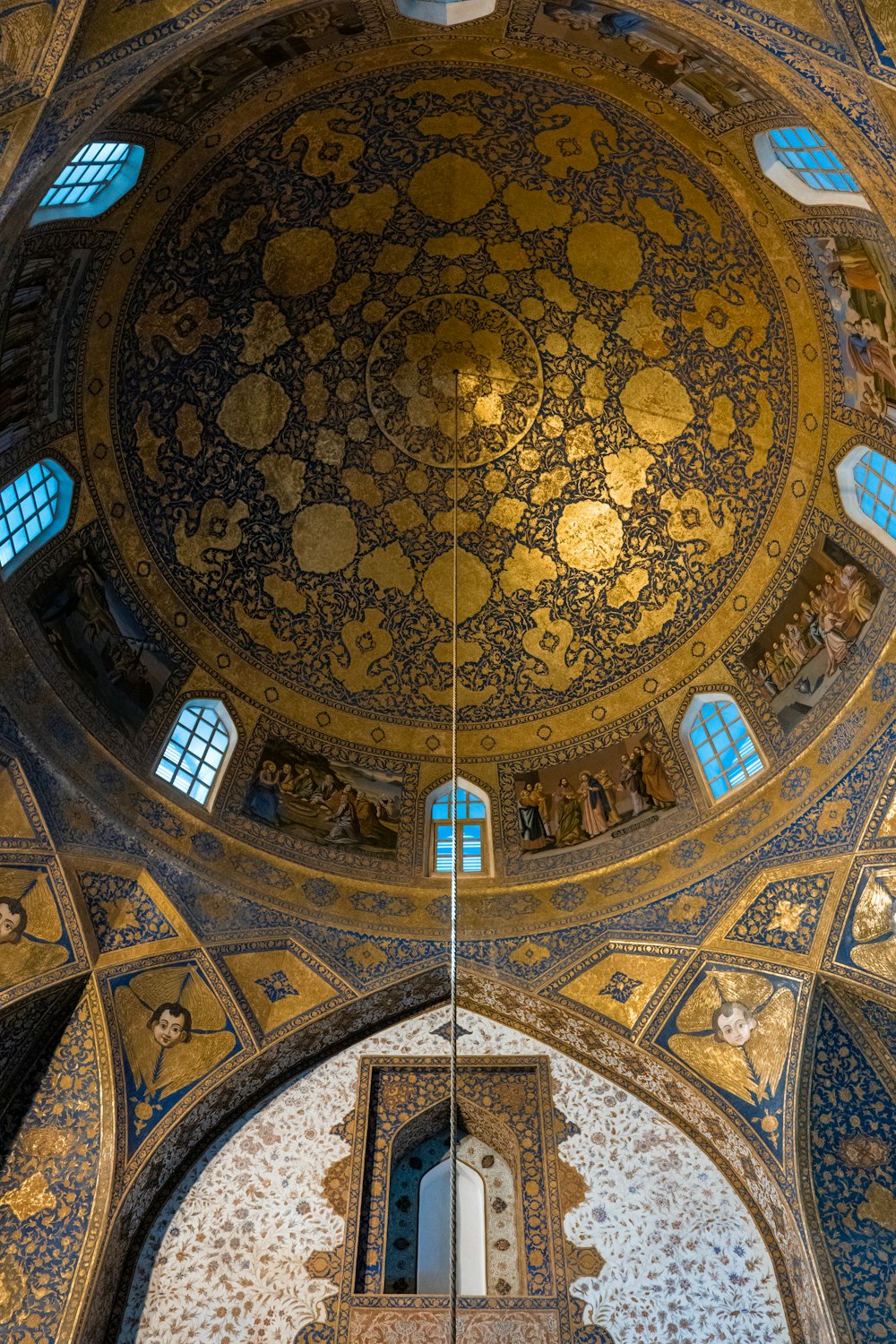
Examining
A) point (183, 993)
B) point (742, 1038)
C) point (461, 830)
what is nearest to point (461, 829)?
point (461, 830)

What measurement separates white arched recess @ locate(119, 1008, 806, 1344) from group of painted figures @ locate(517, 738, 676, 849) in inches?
103

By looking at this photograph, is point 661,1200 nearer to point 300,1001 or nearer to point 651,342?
point 300,1001

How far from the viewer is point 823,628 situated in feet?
46.7

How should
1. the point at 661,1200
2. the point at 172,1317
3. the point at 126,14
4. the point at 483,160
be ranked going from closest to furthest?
1. the point at 126,14
2. the point at 172,1317
3. the point at 661,1200
4. the point at 483,160

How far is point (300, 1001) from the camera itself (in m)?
14.0

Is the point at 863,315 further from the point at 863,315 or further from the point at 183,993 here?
the point at 183,993

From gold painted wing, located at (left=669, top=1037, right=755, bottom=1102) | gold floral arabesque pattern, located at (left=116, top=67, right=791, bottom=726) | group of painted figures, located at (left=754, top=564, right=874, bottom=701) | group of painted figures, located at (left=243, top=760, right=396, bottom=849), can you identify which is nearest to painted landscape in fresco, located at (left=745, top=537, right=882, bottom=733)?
group of painted figures, located at (left=754, top=564, right=874, bottom=701)

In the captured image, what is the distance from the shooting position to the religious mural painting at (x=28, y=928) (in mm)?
12648

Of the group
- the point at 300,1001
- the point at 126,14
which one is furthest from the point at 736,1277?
the point at 126,14

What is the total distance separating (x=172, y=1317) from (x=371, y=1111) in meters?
2.85

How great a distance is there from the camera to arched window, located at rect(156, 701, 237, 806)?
1462 cm

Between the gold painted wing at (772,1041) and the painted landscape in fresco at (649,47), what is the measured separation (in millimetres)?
9068

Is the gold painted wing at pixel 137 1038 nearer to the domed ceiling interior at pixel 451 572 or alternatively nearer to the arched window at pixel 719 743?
the domed ceiling interior at pixel 451 572

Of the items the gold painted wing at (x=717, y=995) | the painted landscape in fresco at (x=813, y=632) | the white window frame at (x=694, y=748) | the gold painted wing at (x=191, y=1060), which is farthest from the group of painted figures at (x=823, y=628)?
the gold painted wing at (x=191, y=1060)
